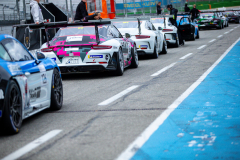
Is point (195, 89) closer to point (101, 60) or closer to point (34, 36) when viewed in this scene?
point (101, 60)

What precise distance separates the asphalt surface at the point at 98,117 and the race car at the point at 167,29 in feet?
31.1

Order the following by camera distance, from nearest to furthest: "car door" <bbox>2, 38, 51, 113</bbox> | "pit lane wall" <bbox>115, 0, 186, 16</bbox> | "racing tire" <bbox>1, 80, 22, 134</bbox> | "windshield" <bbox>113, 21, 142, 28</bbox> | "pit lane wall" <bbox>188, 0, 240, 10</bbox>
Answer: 1. "racing tire" <bbox>1, 80, 22, 134</bbox>
2. "car door" <bbox>2, 38, 51, 113</bbox>
3. "windshield" <bbox>113, 21, 142, 28</bbox>
4. "pit lane wall" <bbox>115, 0, 186, 16</bbox>
5. "pit lane wall" <bbox>188, 0, 240, 10</bbox>

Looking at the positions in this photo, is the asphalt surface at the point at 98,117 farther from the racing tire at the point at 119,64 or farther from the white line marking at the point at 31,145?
the racing tire at the point at 119,64

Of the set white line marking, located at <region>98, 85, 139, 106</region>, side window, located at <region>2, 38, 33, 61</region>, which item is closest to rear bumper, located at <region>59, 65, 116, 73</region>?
white line marking, located at <region>98, 85, 139, 106</region>

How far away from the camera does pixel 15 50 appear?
6.05 meters

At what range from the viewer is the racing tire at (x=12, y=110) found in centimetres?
513

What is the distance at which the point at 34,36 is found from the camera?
14.3 m

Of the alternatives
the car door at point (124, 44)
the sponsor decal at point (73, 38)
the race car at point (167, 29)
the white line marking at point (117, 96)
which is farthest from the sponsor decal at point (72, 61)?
the race car at point (167, 29)

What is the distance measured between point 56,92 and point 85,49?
3.65 m

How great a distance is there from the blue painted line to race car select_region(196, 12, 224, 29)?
3261 cm

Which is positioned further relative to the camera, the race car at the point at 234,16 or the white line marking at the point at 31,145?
the race car at the point at 234,16

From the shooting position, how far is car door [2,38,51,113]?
229 inches

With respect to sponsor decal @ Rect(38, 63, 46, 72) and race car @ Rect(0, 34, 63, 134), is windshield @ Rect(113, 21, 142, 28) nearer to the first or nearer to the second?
race car @ Rect(0, 34, 63, 134)

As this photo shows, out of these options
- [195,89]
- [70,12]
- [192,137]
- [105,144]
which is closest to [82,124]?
[105,144]
